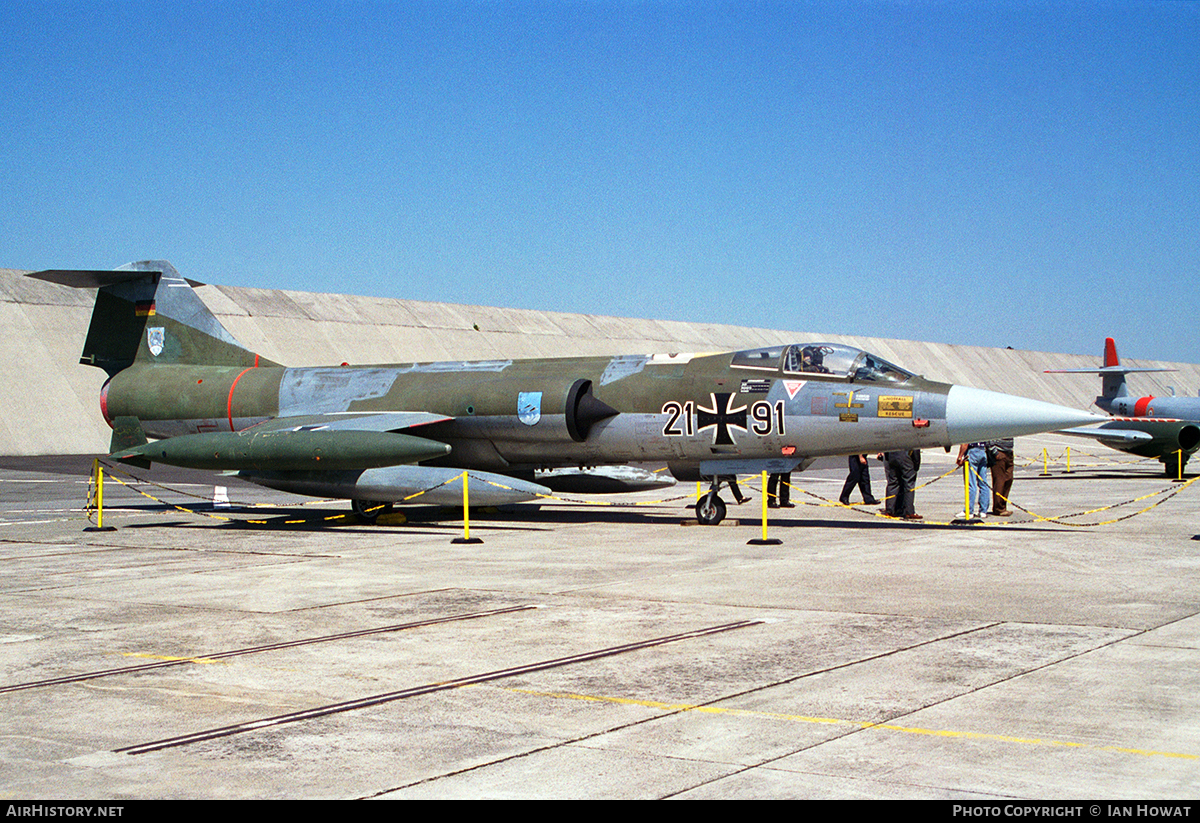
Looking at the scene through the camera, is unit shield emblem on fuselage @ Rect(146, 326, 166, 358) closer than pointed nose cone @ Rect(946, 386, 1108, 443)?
No

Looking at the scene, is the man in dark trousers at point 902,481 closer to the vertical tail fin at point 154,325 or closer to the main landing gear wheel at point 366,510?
the main landing gear wheel at point 366,510

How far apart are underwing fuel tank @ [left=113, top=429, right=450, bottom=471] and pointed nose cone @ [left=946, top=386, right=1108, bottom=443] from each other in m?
6.97

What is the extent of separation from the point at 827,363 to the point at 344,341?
1510 inches

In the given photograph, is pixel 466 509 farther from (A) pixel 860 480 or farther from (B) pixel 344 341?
(B) pixel 344 341

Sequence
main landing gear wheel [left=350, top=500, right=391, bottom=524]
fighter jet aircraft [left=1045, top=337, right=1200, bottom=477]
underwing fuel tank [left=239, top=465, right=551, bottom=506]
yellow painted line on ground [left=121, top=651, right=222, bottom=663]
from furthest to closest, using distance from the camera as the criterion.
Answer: fighter jet aircraft [left=1045, top=337, right=1200, bottom=477]
main landing gear wheel [left=350, top=500, right=391, bottom=524]
underwing fuel tank [left=239, top=465, right=551, bottom=506]
yellow painted line on ground [left=121, top=651, right=222, bottom=663]

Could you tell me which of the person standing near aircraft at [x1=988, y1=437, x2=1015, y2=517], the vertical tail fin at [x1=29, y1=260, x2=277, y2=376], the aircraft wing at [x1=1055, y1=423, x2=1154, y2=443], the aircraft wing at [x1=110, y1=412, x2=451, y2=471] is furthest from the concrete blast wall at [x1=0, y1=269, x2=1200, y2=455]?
the person standing near aircraft at [x1=988, y1=437, x2=1015, y2=517]

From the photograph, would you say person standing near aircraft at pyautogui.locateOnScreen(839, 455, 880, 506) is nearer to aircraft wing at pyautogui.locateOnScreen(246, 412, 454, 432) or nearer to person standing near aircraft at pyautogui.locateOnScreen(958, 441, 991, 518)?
person standing near aircraft at pyautogui.locateOnScreen(958, 441, 991, 518)

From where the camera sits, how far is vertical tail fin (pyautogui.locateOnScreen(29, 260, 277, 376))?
19500 mm

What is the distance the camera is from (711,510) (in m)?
15.6

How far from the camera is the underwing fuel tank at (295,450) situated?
50.1 ft

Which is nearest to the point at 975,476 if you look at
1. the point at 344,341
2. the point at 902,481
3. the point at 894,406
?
the point at 902,481

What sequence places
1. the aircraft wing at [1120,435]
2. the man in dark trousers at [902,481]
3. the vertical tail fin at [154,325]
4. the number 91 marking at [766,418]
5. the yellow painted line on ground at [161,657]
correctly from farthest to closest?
the aircraft wing at [1120,435], the vertical tail fin at [154,325], the man in dark trousers at [902,481], the number 91 marking at [766,418], the yellow painted line on ground at [161,657]

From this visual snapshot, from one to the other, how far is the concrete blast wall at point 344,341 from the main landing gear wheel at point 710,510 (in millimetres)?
30307

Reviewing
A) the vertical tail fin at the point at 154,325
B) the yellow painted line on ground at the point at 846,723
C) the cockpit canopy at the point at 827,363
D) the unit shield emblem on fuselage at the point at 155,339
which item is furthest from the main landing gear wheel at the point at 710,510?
the unit shield emblem on fuselage at the point at 155,339
